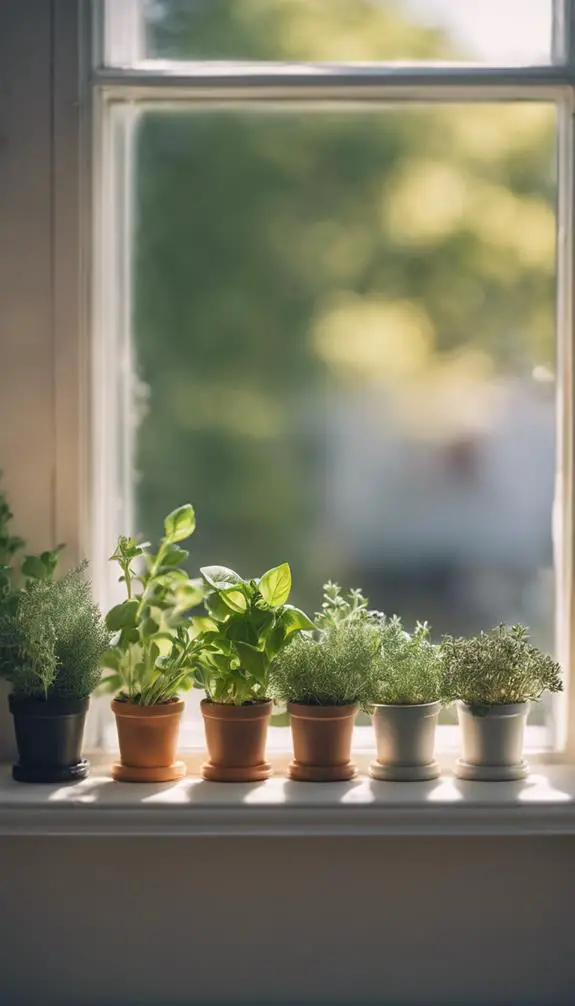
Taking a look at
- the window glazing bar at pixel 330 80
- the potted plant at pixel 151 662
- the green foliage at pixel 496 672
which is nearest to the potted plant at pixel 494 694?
the green foliage at pixel 496 672

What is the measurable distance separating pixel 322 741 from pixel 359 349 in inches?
29.3

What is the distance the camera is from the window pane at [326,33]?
221cm

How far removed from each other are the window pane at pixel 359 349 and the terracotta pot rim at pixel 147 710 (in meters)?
0.33

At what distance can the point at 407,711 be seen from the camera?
203cm

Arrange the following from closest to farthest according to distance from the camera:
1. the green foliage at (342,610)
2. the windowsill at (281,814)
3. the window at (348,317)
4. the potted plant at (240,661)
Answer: the windowsill at (281,814) → the potted plant at (240,661) → the green foliage at (342,610) → the window at (348,317)

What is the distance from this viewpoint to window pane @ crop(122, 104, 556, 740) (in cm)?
224

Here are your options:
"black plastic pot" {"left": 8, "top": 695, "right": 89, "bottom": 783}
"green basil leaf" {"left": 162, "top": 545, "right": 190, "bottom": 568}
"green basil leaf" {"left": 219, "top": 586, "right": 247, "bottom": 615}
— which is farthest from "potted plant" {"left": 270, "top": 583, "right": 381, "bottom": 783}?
"black plastic pot" {"left": 8, "top": 695, "right": 89, "bottom": 783}

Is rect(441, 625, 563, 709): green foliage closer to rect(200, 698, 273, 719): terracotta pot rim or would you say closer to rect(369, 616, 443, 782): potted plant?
rect(369, 616, 443, 782): potted plant

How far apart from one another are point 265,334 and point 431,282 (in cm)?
34

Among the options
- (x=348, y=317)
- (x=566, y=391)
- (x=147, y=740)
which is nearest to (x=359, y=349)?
(x=348, y=317)

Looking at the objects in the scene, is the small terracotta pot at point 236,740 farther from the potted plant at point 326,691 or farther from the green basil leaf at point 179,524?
the green basil leaf at point 179,524

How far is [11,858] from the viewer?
202cm

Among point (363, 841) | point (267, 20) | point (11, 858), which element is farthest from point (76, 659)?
point (267, 20)

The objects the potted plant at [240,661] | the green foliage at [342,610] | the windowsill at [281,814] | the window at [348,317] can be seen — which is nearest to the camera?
the windowsill at [281,814]
